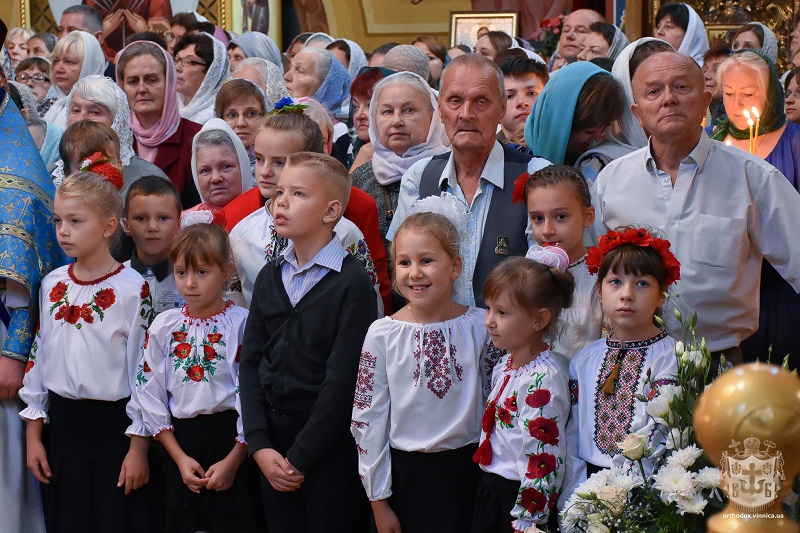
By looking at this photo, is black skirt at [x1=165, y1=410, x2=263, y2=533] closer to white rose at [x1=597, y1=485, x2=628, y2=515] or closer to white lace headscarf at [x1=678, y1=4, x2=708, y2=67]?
white rose at [x1=597, y1=485, x2=628, y2=515]

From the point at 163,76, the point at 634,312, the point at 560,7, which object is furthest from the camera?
the point at 560,7

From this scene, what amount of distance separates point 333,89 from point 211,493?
12.6 ft

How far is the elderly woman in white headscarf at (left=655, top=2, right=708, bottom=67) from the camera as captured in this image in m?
7.80

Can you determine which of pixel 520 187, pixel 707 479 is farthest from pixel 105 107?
pixel 707 479

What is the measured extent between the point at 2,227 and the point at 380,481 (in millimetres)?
1606

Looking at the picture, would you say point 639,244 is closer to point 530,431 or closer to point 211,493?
point 530,431

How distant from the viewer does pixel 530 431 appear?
10.0 ft

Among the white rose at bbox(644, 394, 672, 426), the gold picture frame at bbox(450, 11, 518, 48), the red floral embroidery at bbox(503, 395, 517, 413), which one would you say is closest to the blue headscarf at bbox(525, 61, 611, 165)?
the red floral embroidery at bbox(503, 395, 517, 413)

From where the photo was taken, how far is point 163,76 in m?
5.48

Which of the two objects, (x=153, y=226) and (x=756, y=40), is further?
(x=756, y=40)

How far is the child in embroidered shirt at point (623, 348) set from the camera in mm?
3008

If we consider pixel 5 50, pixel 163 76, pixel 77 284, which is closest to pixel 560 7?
pixel 5 50

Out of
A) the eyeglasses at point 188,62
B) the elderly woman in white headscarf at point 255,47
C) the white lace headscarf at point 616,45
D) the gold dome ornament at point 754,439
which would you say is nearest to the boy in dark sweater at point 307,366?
the gold dome ornament at point 754,439

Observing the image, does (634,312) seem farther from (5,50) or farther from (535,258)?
(5,50)
